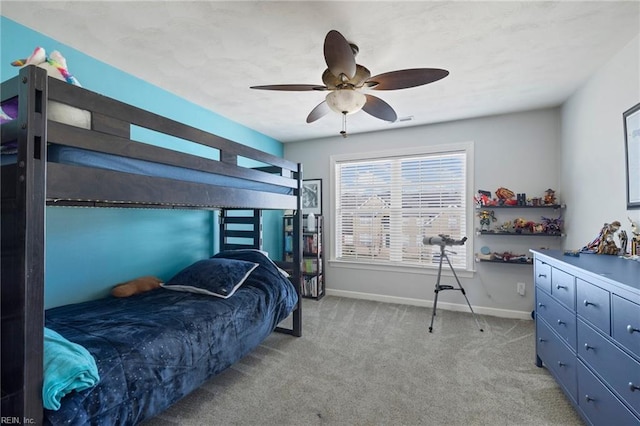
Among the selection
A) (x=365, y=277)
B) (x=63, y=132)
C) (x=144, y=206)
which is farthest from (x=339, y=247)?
(x=63, y=132)

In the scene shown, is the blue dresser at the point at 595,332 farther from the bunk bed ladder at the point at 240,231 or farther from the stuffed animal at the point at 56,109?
the bunk bed ladder at the point at 240,231

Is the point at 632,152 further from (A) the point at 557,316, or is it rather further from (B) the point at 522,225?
(B) the point at 522,225

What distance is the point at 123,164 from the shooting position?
4.08ft

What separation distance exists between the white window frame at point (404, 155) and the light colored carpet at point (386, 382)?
0.84 meters

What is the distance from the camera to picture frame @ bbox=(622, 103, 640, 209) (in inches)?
69.7

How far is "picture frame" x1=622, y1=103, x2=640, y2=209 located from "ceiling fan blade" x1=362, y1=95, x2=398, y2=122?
149 centimetres

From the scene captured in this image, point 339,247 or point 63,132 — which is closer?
point 63,132

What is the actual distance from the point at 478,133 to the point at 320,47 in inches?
92.1

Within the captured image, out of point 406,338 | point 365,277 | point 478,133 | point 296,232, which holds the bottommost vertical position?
point 406,338

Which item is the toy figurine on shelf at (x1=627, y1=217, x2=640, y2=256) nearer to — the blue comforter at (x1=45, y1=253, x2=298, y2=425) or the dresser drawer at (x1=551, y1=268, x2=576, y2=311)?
the dresser drawer at (x1=551, y1=268, x2=576, y2=311)

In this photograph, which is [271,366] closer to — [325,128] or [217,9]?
[217,9]

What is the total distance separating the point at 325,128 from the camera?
12.2ft

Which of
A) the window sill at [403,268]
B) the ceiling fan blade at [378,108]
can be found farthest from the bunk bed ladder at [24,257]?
the window sill at [403,268]

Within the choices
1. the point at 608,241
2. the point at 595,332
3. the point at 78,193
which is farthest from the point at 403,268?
the point at 78,193
